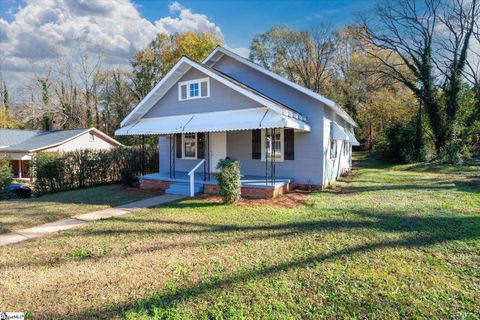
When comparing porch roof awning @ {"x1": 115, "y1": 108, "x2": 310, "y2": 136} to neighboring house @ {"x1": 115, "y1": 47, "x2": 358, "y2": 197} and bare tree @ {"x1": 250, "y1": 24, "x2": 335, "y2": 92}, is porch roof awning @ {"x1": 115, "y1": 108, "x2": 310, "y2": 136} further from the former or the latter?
bare tree @ {"x1": 250, "y1": 24, "x2": 335, "y2": 92}

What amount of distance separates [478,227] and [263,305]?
6.25 metres

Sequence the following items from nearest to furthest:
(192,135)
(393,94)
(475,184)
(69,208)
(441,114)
Answer: (69,208) → (475,184) → (192,135) → (441,114) → (393,94)

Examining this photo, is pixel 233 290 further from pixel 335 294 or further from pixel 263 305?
pixel 335 294

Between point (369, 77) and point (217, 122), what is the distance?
29.4 m

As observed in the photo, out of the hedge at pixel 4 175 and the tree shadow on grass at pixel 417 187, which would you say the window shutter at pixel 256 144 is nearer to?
the tree shadow on grass at pixel 417 187

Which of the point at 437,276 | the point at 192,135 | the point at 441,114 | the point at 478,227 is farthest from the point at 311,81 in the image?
the point at 437,276

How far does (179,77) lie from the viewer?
1378cm

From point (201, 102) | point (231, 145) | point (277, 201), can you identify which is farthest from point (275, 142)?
point (201, 102)

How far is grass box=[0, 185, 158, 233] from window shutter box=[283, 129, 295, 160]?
6335 millimetres

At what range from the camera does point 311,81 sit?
3938cm

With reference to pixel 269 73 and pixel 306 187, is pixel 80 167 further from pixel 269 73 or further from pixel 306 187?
pixel 306 187

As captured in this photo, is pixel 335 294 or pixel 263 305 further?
pixel 335 294

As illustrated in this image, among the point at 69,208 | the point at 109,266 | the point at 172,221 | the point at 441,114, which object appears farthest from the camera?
the point at 441,114

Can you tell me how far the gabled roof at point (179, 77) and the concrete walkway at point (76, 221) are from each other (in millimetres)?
5017
